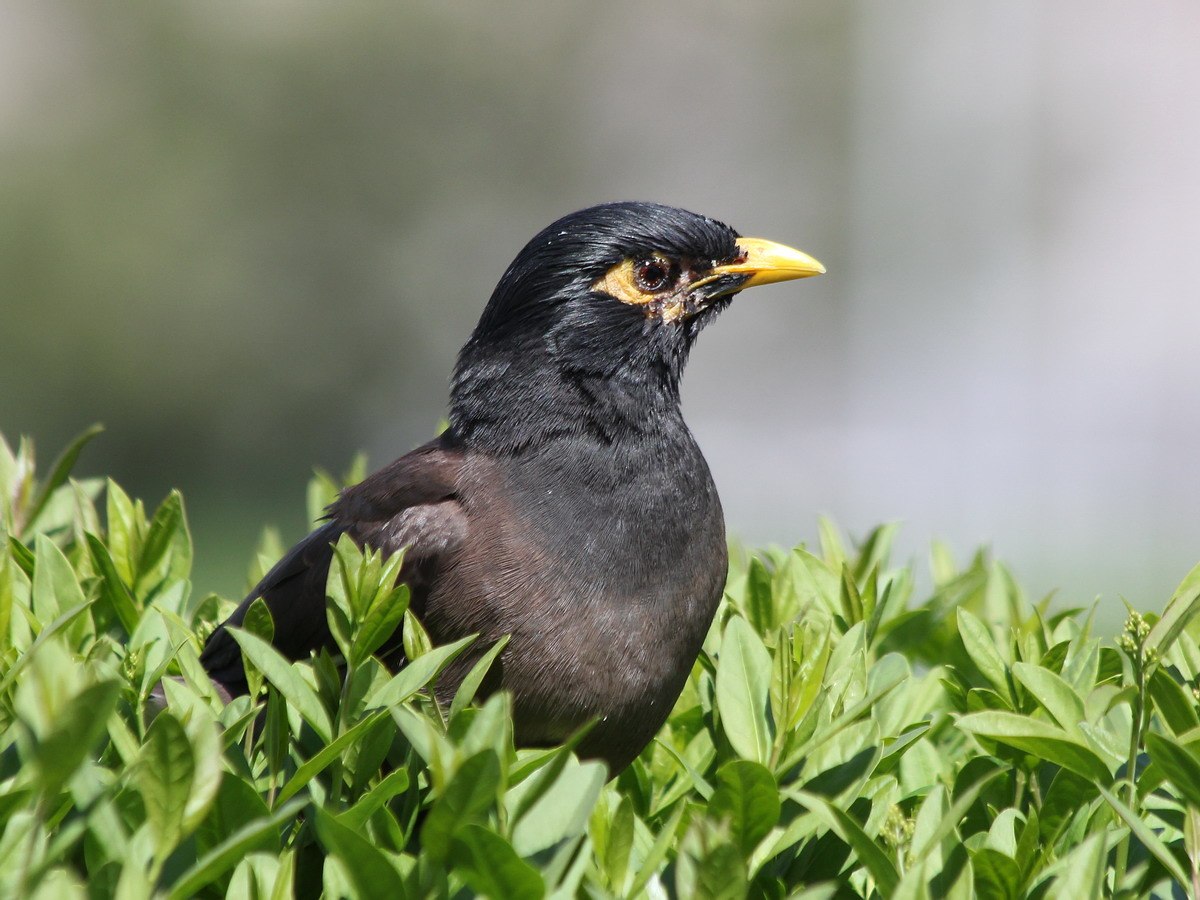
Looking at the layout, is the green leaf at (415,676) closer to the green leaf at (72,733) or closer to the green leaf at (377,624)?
the green leaf at (377,624)

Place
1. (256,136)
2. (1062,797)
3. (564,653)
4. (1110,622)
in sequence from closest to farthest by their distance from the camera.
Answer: (1062,797) → (564,653) → (1110,622) → (256,136)

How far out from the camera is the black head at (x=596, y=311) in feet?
11.2

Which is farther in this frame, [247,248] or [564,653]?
[247,248]

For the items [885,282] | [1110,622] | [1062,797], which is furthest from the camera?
[885,282]

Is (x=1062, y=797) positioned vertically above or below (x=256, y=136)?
below

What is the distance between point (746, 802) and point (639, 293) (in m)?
1.88

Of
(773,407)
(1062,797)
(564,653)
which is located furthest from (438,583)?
(773,407)

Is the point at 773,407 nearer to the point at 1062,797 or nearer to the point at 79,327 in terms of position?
the point at 79,327

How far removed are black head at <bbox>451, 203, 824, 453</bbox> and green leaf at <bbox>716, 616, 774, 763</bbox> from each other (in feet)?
3.50

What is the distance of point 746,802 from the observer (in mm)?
1976

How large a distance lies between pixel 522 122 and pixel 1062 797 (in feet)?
55.7

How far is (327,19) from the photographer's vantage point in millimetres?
17656

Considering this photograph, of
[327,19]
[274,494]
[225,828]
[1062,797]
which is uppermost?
[327,19]

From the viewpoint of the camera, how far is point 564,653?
2.83m
